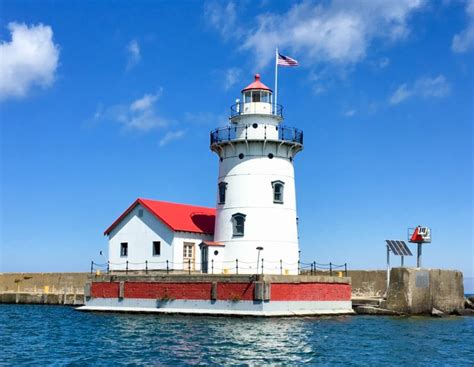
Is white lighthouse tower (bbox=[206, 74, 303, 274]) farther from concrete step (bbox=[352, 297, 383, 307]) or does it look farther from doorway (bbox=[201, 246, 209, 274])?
concrete step (bbox=[352, 297, 383, 307])

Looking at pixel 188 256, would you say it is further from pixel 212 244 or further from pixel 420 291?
pixel 420 291

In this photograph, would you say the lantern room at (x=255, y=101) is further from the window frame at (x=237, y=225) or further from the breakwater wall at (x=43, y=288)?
the breakwater wall at (x=43, y=288)

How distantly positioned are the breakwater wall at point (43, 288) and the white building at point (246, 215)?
1325cm

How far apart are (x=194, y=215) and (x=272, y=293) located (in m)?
10.4

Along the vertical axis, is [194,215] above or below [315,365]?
above

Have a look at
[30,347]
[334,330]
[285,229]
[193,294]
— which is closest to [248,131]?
[285,229]

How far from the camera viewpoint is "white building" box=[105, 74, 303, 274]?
36750 mm

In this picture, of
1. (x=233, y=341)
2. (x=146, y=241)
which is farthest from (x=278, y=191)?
(x=233, y=341)

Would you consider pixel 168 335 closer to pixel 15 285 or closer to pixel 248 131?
pixel 248 131

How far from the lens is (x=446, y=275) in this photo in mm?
38562

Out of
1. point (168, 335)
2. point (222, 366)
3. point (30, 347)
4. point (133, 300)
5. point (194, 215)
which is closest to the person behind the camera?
point (222, 366)

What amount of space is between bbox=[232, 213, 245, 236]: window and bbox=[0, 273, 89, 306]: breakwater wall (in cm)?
1628

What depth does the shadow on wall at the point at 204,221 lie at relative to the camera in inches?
1571

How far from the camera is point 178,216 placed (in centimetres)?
3959
